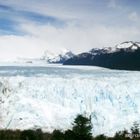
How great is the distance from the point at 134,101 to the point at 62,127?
778 cm

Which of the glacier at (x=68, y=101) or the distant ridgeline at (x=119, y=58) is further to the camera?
the distant ridgeline at (x=119, y=58)

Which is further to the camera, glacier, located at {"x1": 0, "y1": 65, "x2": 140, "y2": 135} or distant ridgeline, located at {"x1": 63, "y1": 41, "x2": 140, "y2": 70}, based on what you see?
distant ridgeline, located at {"x1": 63, "y1": 41, "x2": 140, "y2": 70}

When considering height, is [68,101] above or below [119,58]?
below

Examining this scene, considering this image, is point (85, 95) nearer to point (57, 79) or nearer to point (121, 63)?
point (57, 79)

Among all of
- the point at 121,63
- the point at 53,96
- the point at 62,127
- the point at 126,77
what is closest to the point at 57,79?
the point at 53,96

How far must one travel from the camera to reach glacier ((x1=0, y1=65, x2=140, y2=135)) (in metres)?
38.6

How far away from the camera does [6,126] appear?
37.9 metres

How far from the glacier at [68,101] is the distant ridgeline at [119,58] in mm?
40472

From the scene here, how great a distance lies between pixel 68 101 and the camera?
3928 centimetres

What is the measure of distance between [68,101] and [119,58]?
5725cm

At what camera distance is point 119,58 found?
3735 inches

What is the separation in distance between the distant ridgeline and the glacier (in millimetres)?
40472

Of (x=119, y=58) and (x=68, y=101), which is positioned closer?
(x=68, y=101)

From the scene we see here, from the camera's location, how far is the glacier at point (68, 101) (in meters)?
38.6
